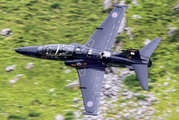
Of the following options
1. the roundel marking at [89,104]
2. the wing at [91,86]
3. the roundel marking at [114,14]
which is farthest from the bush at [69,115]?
the roundel marking at [114,14]

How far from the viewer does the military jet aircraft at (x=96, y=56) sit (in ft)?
96.2

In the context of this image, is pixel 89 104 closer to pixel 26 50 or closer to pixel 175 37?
pixel 26 50

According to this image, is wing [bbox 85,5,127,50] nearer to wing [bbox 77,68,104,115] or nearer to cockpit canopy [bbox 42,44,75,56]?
cockpit canopy [bbox 42,44,75,56]

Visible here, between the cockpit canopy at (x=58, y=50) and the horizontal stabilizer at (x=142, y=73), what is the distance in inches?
187

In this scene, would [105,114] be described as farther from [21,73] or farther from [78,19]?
[78,19]

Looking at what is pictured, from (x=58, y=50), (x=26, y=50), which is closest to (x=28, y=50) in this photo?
(x=26, y=50)

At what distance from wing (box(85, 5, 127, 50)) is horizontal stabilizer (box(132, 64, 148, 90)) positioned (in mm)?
3080

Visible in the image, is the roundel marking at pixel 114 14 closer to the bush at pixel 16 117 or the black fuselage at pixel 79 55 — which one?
the black fuselage at pixel 79 55

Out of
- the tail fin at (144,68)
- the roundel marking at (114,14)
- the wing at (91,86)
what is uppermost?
the roundel marking at (114,14)

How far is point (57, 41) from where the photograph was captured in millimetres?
35000

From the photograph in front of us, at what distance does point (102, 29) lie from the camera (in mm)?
32812

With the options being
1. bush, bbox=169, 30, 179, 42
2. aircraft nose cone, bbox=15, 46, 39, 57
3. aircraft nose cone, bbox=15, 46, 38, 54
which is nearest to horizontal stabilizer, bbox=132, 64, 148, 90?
bush, bbox=169, 30, 179, 42

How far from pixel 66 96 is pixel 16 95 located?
3587 millimetres

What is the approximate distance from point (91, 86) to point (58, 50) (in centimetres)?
400
